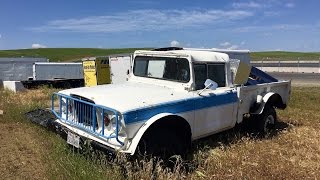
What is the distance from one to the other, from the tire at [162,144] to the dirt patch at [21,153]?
1.53 meters

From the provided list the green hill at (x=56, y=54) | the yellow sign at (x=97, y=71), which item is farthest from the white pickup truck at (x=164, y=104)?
the green hill at (x=56, y=54)

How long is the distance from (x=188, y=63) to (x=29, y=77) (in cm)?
2182

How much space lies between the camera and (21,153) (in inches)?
293

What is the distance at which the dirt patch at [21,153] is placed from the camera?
6.24 meters

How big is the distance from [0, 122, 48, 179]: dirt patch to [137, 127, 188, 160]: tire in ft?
5.01

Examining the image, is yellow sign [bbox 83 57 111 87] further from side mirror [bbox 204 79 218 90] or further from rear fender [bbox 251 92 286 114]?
side mirror [bbox 204 79 218 90]

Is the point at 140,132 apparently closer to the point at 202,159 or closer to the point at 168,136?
the point at 168,136

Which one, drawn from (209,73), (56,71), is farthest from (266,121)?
(56,71)

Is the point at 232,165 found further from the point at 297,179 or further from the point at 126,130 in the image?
the point at 126,130

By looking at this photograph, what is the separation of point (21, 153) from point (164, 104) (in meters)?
3.10

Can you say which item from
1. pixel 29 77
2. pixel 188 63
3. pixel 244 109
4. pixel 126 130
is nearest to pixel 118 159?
pixel 126 130

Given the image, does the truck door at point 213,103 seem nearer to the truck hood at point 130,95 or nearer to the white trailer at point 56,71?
the truck hood at point 130,95

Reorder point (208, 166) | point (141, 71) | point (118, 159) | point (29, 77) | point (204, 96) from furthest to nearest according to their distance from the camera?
point (29, 77), point (141, 71), point (204, 96), point (208, 166), point (118, 159)

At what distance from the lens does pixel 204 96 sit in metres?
6.82
